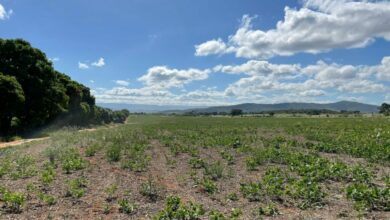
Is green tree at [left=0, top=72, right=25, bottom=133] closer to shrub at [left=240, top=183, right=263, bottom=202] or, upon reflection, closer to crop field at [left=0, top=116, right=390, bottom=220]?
crop field at [left=0, top=116, right=390, bottom=220]

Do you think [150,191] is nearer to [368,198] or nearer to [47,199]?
[47,199]

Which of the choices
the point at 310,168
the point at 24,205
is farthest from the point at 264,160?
the point at 24,205

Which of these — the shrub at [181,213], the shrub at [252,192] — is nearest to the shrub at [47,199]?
the shrub at [181,213]

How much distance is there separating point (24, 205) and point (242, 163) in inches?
386

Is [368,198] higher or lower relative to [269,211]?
higher

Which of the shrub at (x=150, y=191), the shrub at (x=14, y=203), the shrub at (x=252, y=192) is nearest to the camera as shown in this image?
the shrub at (x=14, y=203)

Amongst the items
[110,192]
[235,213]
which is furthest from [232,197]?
[110,192]

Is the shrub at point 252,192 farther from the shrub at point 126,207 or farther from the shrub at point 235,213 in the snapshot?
the shrub at point 126,207

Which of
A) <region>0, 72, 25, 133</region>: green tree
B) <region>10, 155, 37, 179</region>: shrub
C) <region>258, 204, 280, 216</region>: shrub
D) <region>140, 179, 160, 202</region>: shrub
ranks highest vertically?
<region>0, 72, 25, 133</region>: green tree

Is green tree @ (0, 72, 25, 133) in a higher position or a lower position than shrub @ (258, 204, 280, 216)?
higher

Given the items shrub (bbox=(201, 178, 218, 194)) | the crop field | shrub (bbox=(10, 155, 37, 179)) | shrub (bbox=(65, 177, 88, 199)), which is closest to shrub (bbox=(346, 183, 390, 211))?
the crop field

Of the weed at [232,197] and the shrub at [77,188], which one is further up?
the shrub at [77,188]

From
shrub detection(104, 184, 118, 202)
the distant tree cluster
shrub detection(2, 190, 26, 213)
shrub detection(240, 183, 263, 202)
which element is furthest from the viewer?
the distant tree cluster

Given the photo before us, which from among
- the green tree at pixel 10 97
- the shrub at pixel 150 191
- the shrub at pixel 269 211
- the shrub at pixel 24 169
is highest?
the green tree at pixel 10 97
